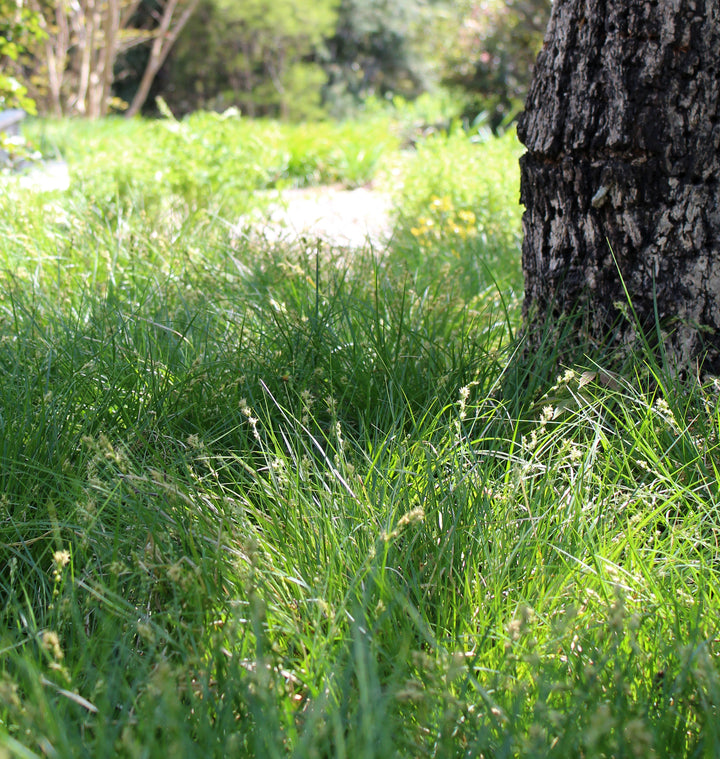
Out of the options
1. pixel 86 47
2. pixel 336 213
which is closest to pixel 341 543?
pixel 336 213

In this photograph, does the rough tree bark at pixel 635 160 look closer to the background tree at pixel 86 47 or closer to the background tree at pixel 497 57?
the background tree at pixel 86 47

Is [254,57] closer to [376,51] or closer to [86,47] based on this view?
[376,51]

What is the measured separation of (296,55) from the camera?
19641 mm

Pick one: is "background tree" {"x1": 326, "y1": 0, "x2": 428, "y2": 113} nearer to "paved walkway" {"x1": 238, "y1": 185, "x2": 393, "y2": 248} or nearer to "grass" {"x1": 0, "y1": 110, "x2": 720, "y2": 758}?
"paved walkway" {"x1": 238, "y1": 185, "x2": 393, "y2": 248}

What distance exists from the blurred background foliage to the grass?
43.1 ft

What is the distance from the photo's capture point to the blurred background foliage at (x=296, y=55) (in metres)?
18.0

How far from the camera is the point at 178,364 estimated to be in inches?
86.3

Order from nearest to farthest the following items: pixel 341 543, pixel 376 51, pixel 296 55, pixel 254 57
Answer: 1. pixel 341 543
2. pixel 254 57
3. pixel 296 55
4. pixel 376 51

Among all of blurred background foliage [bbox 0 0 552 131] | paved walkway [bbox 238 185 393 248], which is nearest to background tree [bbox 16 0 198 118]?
blurred background foliage [bbox 0 0 552 131]

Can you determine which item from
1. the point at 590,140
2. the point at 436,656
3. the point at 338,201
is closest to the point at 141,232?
the point at 590,140

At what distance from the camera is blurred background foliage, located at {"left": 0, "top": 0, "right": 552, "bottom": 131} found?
707 inches

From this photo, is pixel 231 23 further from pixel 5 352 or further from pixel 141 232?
pixel 5 352

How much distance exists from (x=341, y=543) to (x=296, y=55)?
2042 centimetres

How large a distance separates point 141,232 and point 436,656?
289cm
